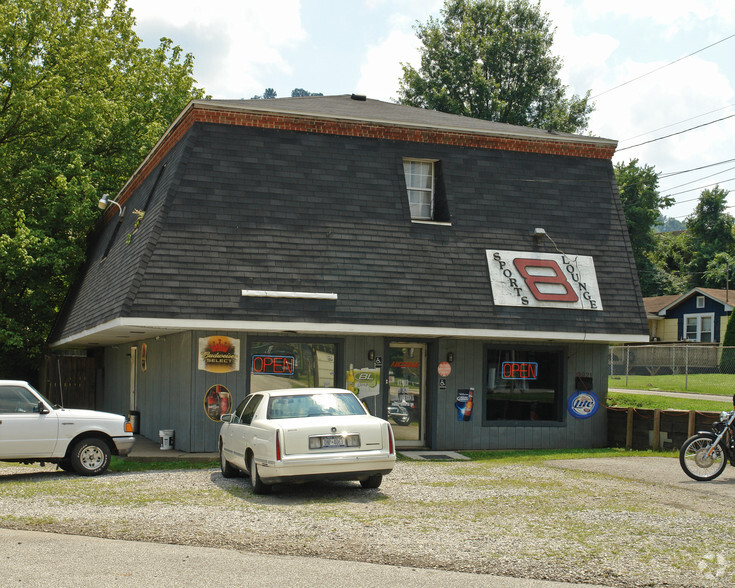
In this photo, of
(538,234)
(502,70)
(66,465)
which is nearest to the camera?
(66,465)

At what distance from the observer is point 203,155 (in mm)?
16828

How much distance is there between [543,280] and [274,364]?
616 centimetres

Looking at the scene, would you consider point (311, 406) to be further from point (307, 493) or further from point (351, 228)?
point (351, 228)

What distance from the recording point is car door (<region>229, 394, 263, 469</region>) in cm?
1206

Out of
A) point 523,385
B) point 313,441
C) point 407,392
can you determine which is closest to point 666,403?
point 523,385

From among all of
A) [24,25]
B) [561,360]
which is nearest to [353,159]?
[561,360]

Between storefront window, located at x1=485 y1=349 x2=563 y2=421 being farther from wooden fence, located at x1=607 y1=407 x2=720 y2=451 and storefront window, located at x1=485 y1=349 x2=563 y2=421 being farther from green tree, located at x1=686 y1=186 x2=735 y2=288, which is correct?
green tree, located at x1=686 y1=186 x2=735 y2=288

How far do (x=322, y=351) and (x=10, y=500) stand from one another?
7.57 m

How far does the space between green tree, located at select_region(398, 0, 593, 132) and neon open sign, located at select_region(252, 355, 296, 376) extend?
105 ft

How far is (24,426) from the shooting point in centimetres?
1293

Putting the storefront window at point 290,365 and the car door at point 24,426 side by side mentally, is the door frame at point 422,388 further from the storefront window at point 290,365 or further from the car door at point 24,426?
the car door at point 24,426

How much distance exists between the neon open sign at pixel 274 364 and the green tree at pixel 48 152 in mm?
12100

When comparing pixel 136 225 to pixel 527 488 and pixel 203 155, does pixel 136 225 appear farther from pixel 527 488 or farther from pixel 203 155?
pixel 527 488

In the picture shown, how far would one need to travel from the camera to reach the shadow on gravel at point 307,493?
10.9m
